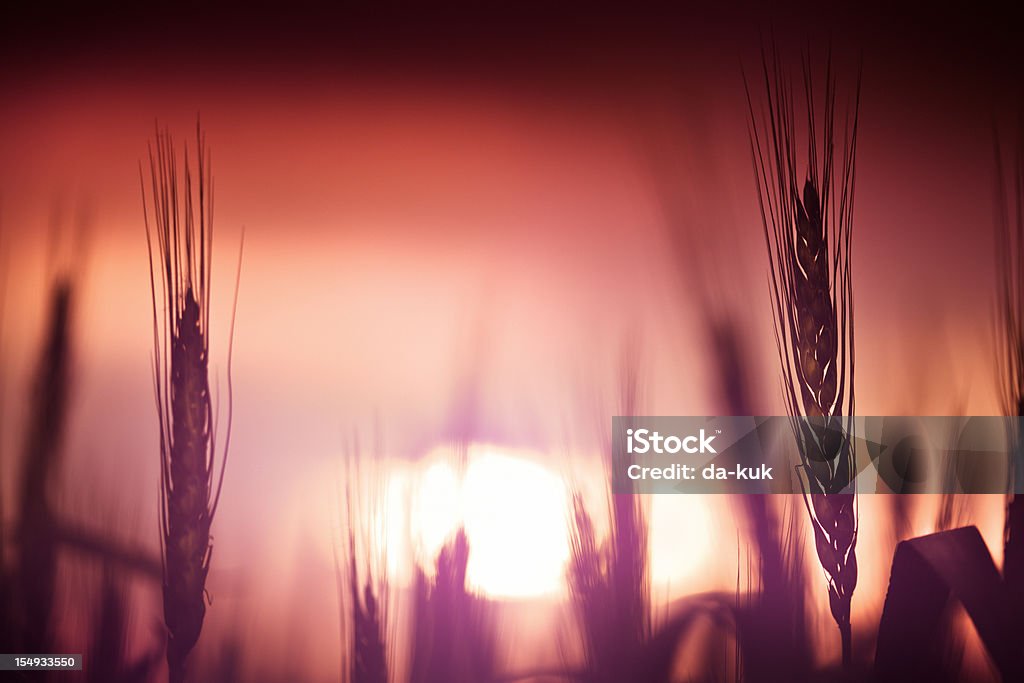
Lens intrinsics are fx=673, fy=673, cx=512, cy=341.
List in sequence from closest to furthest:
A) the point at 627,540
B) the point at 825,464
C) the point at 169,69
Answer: the point at 825,464, the point at 627,540, the point at 169,69

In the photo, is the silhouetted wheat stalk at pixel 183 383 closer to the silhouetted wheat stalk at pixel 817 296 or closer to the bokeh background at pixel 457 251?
the bokeh background at pixel 457 251

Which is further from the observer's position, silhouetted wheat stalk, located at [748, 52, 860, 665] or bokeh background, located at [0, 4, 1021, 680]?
bokeh background, located at [0, 4, 1021, 680]

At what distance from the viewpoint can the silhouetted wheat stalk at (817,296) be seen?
141cm

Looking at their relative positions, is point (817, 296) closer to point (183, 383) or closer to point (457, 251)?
point (457, 251)

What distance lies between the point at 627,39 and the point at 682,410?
3.03 feet

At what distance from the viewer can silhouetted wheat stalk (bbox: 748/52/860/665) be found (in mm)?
1411

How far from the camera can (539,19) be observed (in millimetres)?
1682

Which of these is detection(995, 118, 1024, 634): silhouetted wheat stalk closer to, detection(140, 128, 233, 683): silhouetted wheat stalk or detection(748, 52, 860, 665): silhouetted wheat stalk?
detection(748, 52, 860, 665): silhouetted wheat stalk

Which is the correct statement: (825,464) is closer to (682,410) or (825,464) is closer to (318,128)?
(682,410)

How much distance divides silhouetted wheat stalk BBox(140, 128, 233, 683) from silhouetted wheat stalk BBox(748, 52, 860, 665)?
50.9 inches

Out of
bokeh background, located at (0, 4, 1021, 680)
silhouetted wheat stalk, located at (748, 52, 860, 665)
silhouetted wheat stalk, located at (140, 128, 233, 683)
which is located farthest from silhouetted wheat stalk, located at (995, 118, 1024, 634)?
silhouetted wheat stalk, located at (140, 128, 233, 683)

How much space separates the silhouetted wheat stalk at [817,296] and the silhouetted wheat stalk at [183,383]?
1292mm

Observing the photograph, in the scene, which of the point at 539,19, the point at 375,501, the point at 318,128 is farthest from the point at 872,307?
the point at 318,128

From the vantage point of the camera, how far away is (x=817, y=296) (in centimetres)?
142
